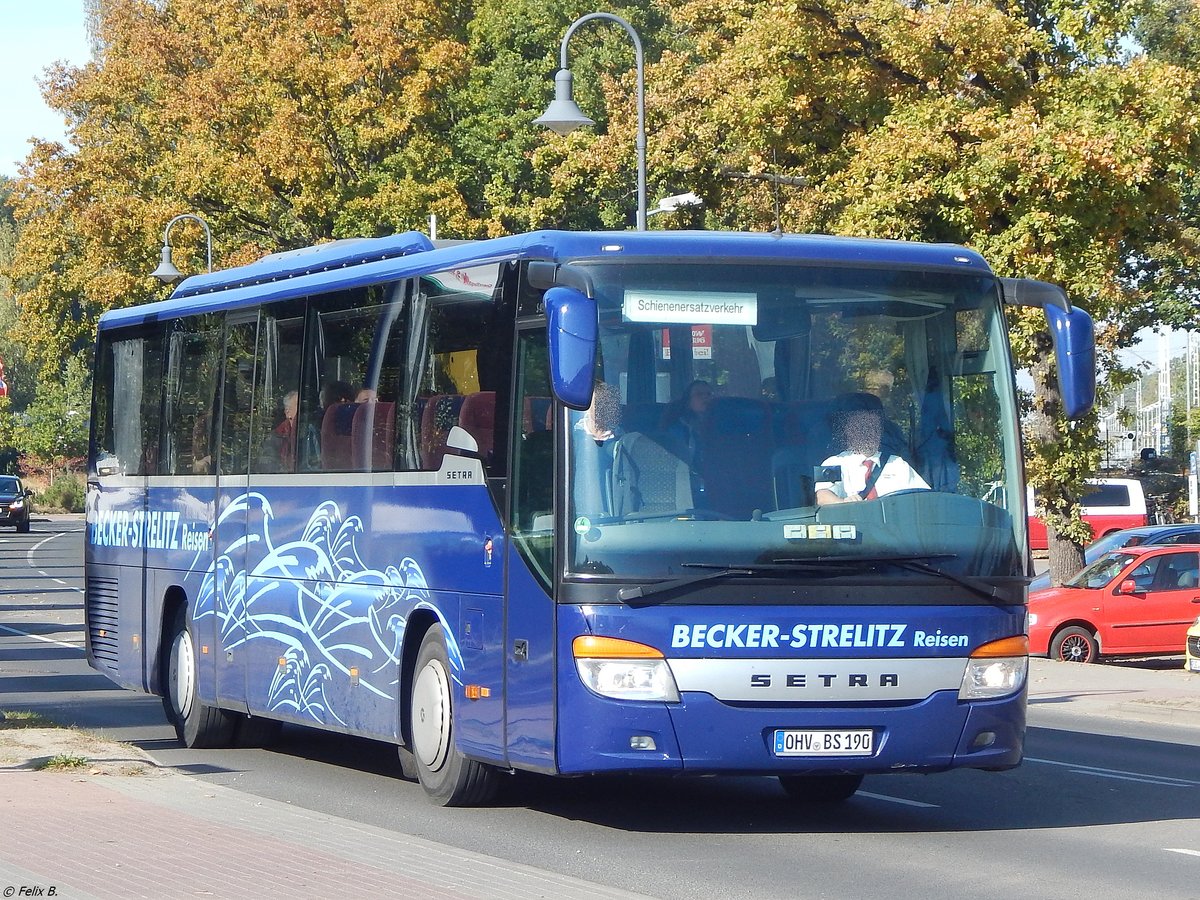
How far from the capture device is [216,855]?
26.8 feet

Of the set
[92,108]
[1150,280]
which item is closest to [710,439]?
[1150,280]

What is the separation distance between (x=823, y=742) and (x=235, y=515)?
5667mm

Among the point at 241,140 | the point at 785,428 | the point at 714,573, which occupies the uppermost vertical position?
the point at 241,140

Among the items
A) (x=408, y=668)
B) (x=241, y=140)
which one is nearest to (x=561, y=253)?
(x=408, y=668)

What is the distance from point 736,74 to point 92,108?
3081 cm

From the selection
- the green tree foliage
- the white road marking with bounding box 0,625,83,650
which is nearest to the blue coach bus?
the green tree foliage

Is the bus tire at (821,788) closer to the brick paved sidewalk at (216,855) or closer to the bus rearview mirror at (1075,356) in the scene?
the bus rearview mirror at (1075,356)

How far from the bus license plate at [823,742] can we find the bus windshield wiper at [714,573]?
2.59ft

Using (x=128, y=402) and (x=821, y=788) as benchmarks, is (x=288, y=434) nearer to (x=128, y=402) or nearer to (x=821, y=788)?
(x=128, y=402)

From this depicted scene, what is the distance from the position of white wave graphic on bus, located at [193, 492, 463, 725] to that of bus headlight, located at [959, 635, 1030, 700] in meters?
2.75

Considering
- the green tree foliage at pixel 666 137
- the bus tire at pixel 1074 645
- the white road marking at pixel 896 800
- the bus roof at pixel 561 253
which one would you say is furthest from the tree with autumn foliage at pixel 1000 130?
the white road marking at pixel 896 800

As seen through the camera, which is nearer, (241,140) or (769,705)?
(769,705)

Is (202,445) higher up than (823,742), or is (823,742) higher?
(202,445)

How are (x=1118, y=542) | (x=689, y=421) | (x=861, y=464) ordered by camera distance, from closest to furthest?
1. (x=689, y=421)
2. (x=861, y=464)
3. (x=1118, y=542)
